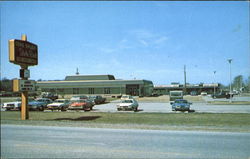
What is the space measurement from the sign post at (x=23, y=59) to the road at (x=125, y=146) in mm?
7106

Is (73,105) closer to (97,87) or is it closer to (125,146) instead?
(125,146)

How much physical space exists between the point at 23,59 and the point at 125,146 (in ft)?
39.8

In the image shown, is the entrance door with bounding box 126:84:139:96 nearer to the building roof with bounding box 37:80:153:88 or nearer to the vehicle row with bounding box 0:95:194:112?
the building roof with bounding box 37:80:153:88

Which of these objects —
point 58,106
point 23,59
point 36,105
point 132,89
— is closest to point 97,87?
point 132,89

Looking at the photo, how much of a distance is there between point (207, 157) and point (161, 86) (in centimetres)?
8012

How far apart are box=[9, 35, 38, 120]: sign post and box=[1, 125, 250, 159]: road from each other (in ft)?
23.3

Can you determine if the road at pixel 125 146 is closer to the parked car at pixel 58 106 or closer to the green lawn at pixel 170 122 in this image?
the green lawn at pixel 170 122

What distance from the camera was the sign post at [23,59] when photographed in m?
15.9

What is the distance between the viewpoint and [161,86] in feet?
283

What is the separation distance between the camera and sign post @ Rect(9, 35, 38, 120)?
15922 millimetres

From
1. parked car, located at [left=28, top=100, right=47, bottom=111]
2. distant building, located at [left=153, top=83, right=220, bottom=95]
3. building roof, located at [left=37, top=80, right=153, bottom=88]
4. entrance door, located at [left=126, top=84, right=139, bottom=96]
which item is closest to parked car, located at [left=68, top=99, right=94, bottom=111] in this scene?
parked car, located at [left=28, top=100, right=47, bottom=111]

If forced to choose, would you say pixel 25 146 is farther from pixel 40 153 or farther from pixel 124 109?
pixel 124 109

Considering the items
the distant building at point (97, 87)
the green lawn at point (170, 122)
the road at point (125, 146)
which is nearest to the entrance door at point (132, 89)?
the distant building at point (97, 87)

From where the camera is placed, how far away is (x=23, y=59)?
55.2 ft
